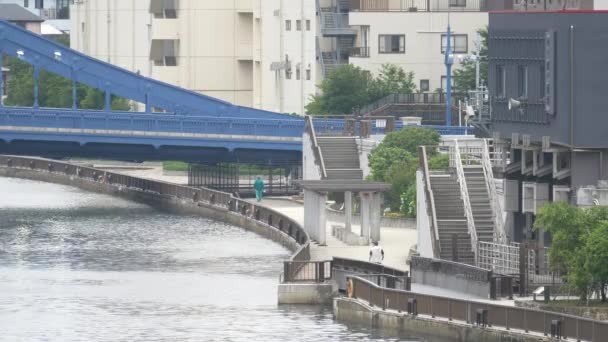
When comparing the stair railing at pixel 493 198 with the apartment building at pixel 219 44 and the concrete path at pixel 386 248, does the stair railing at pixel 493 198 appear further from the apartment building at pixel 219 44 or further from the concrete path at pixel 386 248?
the apartment building at pixel 219 44

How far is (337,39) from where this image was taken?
154875 mm

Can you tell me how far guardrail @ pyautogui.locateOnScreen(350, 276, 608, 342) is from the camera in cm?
6162

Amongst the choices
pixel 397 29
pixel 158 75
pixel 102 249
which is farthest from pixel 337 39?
pixel 102 249

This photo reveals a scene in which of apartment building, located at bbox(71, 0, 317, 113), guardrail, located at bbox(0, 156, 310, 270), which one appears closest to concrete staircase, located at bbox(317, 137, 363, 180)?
guardrail, located at bbox(0, 156, 310, 270)

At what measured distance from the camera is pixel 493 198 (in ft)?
269

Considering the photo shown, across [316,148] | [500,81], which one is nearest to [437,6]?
[316,148]

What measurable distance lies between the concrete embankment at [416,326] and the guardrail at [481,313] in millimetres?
215

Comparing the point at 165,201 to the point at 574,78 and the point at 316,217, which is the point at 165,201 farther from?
the point at 574,78

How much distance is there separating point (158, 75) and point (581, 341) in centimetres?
11118

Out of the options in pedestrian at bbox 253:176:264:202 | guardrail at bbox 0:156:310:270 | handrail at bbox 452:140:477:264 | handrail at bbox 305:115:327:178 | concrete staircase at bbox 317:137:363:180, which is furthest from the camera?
pedestrian at bbox 253:176:264:202

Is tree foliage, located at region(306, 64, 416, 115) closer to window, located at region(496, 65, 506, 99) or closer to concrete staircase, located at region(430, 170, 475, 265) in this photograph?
concrete staircase, located at region(430, 170, 475, 265)

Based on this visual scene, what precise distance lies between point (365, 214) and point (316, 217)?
250 centimetres

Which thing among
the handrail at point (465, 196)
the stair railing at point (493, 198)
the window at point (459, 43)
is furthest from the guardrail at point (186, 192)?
the window at point (459, 43)

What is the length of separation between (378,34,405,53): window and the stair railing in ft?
213
